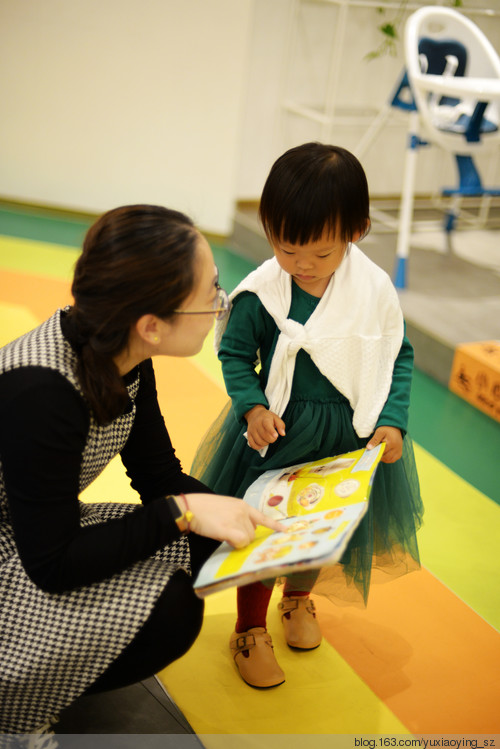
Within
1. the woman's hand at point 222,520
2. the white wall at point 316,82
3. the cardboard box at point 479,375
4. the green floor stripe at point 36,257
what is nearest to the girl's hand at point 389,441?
the woman's hand at point 222,520

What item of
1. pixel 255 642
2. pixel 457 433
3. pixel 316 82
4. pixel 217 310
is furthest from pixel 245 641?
pixel 316 82

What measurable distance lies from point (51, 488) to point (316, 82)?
360cm

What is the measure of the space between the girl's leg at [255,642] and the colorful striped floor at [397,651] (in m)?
0.03

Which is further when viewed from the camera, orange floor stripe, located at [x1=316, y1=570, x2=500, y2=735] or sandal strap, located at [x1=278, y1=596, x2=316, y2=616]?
sandal strap, located at [x1=278, y1=596, x2=316, y2=616]

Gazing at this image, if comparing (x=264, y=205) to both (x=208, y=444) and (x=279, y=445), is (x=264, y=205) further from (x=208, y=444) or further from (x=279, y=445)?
(x=208, y=444)

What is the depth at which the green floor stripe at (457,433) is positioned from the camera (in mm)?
2389

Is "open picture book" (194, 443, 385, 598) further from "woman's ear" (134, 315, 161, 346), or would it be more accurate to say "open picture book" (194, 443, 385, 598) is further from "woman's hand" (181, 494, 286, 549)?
"woman's ear" (134, 315, 161, 346)

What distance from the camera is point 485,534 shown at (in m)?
2.08

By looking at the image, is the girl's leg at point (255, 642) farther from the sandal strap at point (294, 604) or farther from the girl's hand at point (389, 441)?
the girl's hand at point (389, 441)

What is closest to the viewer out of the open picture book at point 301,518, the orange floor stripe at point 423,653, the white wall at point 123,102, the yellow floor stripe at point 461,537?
the open picture book at point 301,518

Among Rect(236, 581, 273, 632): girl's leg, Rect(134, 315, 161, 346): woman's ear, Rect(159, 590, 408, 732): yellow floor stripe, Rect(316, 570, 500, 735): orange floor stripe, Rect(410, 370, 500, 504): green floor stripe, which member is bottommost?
Rect(410, 370, 500, 504): green floor stripe

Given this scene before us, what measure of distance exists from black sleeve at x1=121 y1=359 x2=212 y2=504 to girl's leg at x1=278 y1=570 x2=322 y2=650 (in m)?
0.32

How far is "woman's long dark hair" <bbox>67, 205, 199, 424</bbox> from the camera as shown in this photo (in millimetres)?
1098

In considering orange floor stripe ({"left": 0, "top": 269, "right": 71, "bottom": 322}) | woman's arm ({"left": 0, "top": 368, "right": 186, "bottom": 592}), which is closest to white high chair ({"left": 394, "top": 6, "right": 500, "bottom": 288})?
orange floor stripe ({"left": 0, "top": 269, "right": 71, "bottom": 322})
